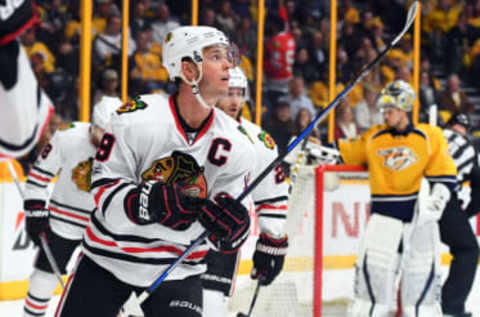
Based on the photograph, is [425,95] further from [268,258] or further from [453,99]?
[268,258]

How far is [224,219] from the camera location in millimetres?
2064

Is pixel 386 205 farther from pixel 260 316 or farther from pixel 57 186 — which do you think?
pixel 57 186

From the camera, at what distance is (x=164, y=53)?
7.58ft

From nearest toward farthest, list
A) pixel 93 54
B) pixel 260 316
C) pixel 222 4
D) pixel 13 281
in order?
pixel 260 316 → pixel 13 281 → pixel 93 54 → pixel 222 4

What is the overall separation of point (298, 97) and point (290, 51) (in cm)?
38

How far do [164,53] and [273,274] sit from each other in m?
0.83

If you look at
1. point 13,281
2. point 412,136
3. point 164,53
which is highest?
point 164,53

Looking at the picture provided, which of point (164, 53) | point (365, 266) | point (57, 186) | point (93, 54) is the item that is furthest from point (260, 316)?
point (93, 54)

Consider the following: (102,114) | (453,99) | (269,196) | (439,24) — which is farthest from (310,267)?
(439,24)

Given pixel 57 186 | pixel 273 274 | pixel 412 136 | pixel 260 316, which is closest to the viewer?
pixel 273 274

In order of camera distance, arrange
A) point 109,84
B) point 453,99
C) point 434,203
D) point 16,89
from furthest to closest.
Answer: point 453,99, point 109,84, point 434,203, point 16,89

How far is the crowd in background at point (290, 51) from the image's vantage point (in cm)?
546

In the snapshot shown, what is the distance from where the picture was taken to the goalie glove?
441 centimetres

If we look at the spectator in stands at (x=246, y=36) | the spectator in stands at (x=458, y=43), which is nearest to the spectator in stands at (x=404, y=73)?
the spectator in stands at (x=458, y=43)
